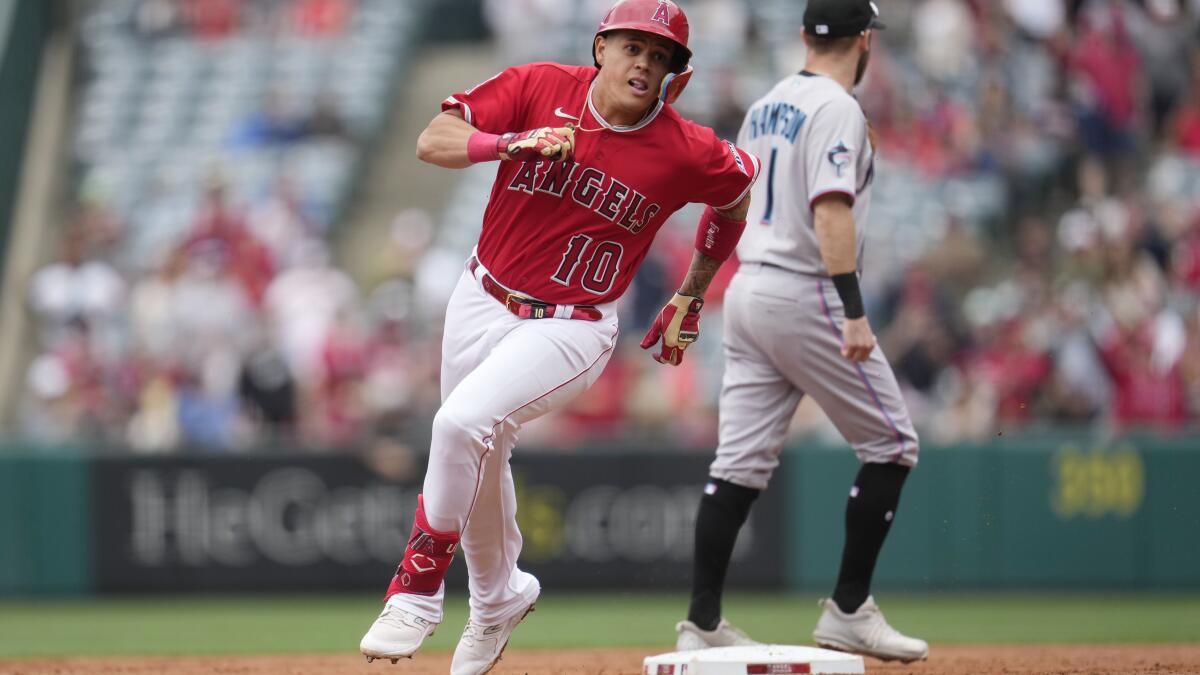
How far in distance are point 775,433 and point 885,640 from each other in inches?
32.4

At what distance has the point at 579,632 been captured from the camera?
8609mm

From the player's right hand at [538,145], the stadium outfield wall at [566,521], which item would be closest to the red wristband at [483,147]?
the player's right hand at [538,145]

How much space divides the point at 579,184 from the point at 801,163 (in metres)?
1.03

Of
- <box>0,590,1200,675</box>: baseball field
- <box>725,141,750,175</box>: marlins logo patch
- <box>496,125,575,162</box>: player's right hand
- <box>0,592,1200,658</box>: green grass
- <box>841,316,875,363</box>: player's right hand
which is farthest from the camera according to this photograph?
<box>0,592,1200,658</box>: green grass

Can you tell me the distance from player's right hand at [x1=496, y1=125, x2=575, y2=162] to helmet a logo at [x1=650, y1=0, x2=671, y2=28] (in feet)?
1.62

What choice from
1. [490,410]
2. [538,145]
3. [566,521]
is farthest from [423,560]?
[566,521]

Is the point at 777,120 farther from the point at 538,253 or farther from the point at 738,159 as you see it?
the point at 538,253

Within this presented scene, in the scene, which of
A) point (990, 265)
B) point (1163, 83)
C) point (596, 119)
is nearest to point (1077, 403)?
point (990, 265)

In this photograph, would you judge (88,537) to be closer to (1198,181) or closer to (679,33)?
(679,33)

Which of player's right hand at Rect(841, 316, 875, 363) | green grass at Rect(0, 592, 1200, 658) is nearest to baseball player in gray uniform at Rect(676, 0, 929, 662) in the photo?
player's right hand at Rect(841, 316, 875, 363)

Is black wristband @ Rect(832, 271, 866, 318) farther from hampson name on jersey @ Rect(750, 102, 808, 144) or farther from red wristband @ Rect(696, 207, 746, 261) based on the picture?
hampson name on jersey @ Rect(750, 102, 808, 144)

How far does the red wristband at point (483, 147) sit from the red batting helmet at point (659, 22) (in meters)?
0.55

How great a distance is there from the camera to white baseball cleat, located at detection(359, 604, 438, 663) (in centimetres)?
507

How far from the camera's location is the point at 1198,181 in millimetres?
12617
